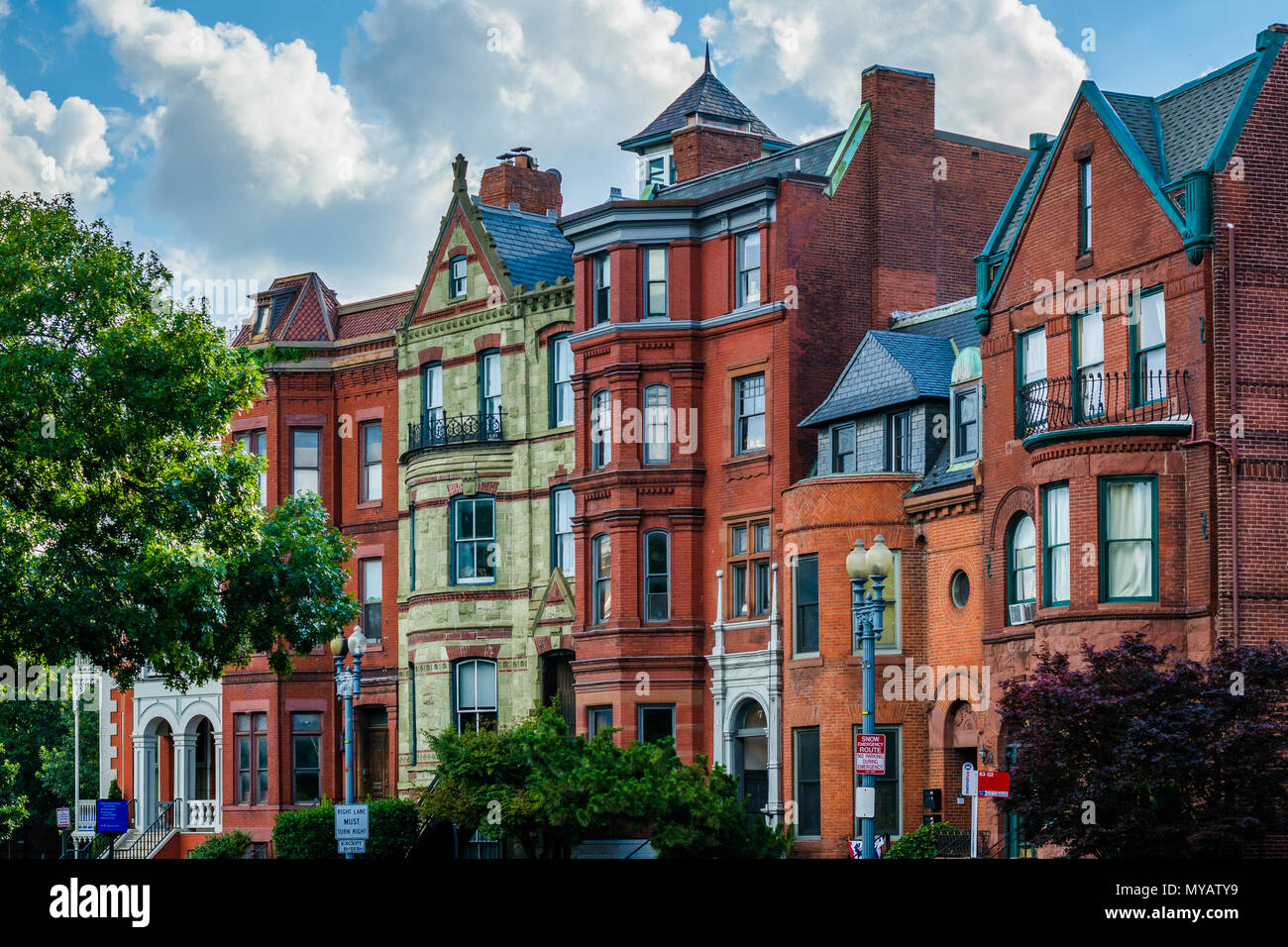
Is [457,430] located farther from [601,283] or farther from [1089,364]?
[1089,364]

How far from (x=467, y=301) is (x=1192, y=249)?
23351 mm

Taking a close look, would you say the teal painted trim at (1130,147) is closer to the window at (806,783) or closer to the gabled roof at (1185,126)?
the gabled roof at (1185,126)

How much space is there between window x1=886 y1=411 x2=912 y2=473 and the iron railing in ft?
85.9

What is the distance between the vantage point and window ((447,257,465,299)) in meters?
54.2

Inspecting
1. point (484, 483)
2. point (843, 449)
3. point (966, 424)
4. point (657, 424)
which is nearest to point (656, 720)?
point (657, 424)

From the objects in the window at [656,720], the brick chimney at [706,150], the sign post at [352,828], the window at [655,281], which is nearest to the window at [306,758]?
the window at [656,720]

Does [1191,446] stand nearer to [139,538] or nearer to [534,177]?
[139,538]

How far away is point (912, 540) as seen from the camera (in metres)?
42.1

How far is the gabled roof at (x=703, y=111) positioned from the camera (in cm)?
5866

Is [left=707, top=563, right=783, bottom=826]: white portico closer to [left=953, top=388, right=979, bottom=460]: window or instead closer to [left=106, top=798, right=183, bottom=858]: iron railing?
[left=953, top=388, right=979, bottom=460]: window

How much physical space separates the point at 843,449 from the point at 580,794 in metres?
9.95

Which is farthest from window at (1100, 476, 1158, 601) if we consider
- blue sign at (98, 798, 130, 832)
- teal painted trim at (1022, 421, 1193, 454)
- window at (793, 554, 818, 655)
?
blue sign at (98, 798, 130, 832)
